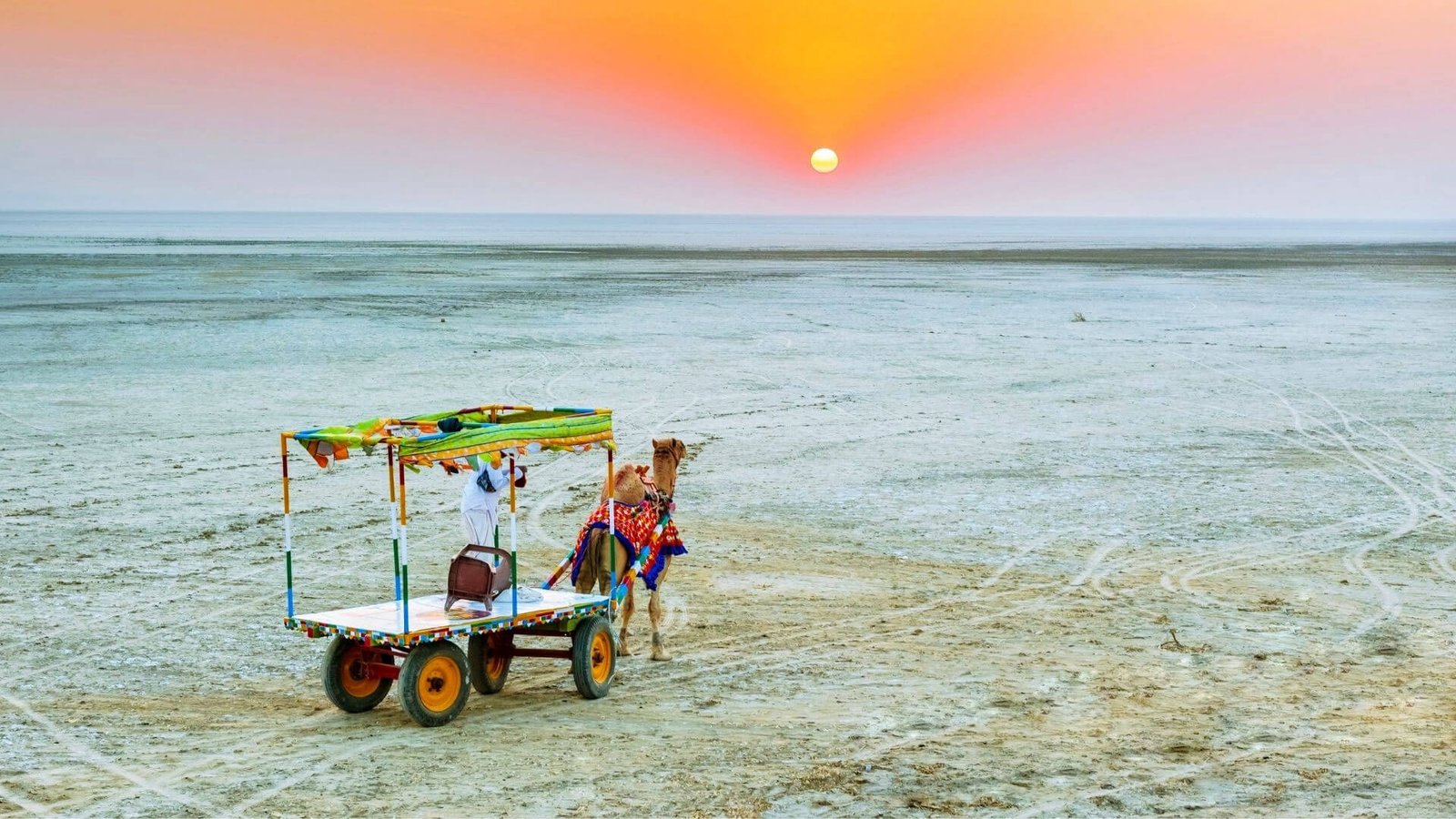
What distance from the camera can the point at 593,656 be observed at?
12.1 metres

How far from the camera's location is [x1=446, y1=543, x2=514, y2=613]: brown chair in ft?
38.3

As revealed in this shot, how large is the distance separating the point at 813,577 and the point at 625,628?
3548 millimetres

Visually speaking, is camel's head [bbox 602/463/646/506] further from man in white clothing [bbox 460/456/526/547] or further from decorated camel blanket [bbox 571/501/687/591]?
man in white clothing [bbox 460/456/526/547]

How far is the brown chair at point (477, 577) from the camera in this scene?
38.3 ft

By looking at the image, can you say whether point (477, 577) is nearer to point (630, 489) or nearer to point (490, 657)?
point (490, 657)

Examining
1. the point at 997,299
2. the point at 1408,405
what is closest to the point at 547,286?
the point at 997,299

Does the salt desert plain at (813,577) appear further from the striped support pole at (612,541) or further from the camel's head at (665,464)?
the camel's head at (665,464)

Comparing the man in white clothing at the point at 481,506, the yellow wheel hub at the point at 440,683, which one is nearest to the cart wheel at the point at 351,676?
the yellow wheel hub at the point at 440,683

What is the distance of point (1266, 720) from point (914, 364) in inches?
1003

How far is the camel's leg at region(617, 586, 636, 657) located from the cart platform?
91 cm

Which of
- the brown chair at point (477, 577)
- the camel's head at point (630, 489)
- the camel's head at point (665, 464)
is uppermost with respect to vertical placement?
the camel's head at point (665, 464)

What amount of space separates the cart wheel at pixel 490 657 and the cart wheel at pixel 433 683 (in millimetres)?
700

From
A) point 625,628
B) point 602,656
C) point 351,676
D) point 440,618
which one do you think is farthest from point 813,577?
point 351,676

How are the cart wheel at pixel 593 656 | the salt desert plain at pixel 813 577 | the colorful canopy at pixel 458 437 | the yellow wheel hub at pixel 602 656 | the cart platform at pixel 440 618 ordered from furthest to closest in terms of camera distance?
the yellow wheel hub at pixel 602 656, the cart wheel at pixel 593 656, the cart platform at pixel 440 618, the colorful canopy at pixel 458 437, the salt desert plain at pixel 813 577
